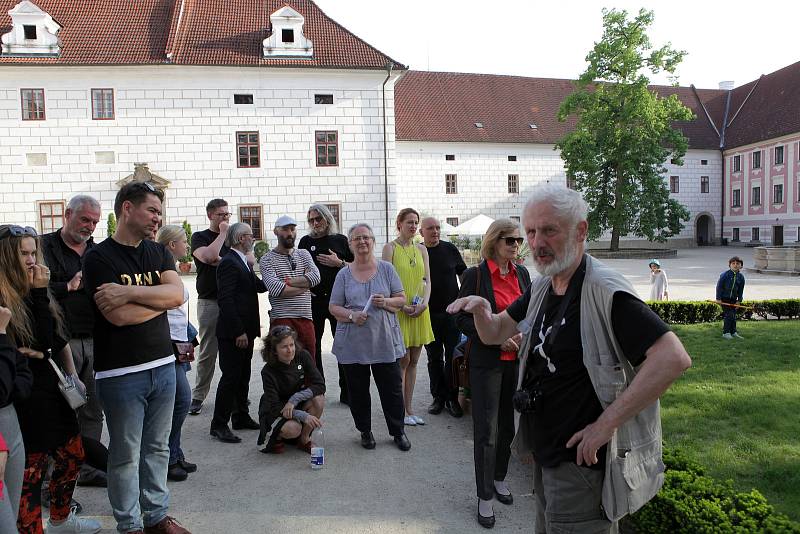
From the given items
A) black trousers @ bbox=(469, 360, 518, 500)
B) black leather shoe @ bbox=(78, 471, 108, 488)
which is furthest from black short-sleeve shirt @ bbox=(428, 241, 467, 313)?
black leather shoe @ bbox=(78, 471, 108, 488)

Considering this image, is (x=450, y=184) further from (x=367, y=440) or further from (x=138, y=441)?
(x=138, y=441)

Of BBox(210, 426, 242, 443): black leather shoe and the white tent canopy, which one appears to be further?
the white tent canopy

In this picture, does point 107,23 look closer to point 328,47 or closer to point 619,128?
point 328,47

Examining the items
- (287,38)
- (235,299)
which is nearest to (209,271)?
(235,299)

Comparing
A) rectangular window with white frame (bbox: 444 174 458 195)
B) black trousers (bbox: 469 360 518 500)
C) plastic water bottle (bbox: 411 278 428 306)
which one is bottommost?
black trousers (bbox: 469 360 518 500)

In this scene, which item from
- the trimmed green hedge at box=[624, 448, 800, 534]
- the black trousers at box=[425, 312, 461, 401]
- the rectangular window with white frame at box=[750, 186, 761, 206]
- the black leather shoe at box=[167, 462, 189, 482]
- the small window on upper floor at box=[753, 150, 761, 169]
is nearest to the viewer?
the trimmed green hedge at box=[624, 448, 800, 534]

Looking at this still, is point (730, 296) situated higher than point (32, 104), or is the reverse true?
point (32, 104)

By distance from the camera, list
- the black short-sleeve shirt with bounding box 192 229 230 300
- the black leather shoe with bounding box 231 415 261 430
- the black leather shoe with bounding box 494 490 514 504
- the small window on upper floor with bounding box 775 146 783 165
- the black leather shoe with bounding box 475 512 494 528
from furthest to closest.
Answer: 1. the small window on upper floor with bounding box 775 146 783 165
2. the black short-sleeve shirt with bounding box 192 229 230 300
3. the black leather shoe with bounding box 231 415 261 430
4. the black leather shoe with bounding box 494 490 514 504
5. the black leather shoe with bounding box 475 512 494 528

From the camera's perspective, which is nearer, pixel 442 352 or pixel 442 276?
pixel 442 276

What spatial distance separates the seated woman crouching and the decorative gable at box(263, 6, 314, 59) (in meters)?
25.1

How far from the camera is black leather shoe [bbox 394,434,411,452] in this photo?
5398 millimetres

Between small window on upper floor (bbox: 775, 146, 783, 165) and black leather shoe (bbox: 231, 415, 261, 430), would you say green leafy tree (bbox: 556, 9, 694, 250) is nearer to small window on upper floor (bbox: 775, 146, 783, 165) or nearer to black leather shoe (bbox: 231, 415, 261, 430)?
small window on upper floor (bbox: 775, 146, 783, 165)

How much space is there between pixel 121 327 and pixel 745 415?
5850 millimetres

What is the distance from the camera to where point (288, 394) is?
5496 millimetres
